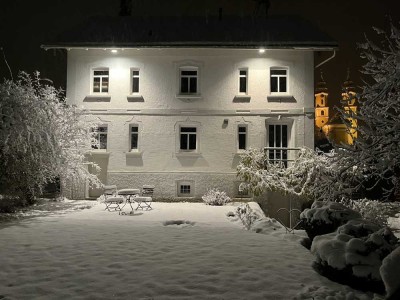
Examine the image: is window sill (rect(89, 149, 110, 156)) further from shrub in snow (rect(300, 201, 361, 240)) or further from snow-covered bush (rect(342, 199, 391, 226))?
shrub in snow (rect(300, 201, 361, 240))

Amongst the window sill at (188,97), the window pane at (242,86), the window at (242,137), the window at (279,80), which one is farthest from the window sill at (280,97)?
the window sill at (188,97)

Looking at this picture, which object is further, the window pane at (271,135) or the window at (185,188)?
the window pane at (271,135)

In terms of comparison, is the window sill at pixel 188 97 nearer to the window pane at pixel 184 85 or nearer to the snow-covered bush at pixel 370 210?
the window pane at pixel 184 85

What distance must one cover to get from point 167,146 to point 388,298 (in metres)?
14.8

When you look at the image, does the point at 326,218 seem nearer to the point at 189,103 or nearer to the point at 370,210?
the point at 370,210

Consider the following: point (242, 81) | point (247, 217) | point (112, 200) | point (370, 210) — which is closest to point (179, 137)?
point (242, 81)

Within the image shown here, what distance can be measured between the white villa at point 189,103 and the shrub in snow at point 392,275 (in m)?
13.3

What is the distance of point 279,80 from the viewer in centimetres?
1919

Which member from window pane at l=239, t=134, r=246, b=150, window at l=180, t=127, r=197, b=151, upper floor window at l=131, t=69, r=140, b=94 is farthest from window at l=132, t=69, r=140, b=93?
window pane at l=239, t=134, r=246, b=150

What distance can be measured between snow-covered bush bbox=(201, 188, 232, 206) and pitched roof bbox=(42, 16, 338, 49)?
767 cm

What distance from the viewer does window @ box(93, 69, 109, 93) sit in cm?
1934

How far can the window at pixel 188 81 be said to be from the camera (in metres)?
19.4

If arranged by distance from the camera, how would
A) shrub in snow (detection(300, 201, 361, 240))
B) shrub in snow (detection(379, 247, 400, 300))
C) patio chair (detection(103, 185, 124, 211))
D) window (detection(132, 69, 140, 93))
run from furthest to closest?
window (detection(132, 69, 140, 93)), patio chair (detection(103, 185, 124, 211)), shrub in snow (detection(300, 201, 361, 240)), shrub in snow (detection(379, 247, 400, 300))

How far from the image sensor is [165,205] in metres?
16.7
